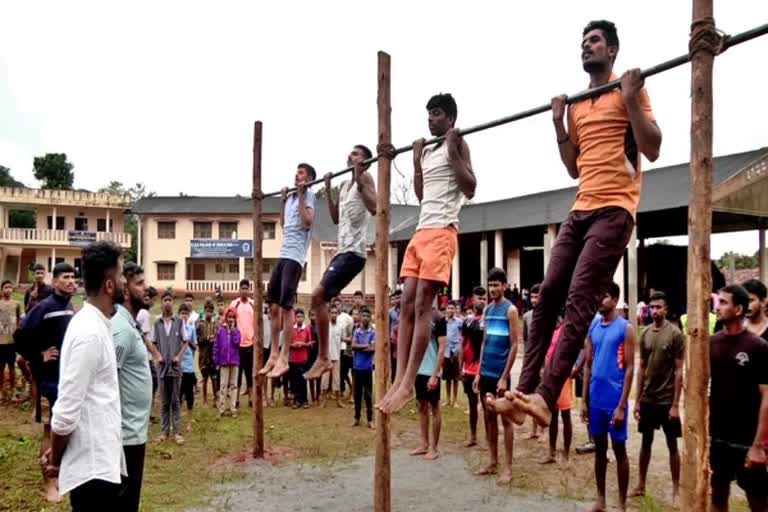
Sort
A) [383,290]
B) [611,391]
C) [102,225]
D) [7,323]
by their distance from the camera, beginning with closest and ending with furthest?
[383,290]
[611,391]
[7,323]
[102,225]

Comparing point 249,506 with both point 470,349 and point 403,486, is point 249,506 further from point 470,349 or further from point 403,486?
point 470,349

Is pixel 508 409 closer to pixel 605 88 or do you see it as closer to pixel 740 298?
pixel 605 88

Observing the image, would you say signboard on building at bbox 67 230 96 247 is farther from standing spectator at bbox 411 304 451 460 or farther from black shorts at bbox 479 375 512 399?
black shorts at bbox 479 375 512 399

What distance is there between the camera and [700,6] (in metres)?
2.66

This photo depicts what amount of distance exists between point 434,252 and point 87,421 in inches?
89.3

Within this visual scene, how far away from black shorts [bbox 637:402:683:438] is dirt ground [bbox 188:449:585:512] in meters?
0.99

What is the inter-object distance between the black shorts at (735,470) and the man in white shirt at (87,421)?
12.5 ft

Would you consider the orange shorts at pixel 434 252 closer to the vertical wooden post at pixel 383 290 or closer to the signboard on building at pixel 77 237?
the vertical wooden post at pixel 383 290

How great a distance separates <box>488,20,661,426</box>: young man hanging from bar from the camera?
2.87 meters

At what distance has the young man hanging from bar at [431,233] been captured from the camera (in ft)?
13.8

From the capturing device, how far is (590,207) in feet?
9.91

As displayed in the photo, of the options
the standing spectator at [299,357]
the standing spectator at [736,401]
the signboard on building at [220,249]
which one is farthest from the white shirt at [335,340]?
the signboard on building at [220,249]

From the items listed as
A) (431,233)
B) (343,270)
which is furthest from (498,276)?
(431,233)

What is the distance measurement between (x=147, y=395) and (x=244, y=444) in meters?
5.12
